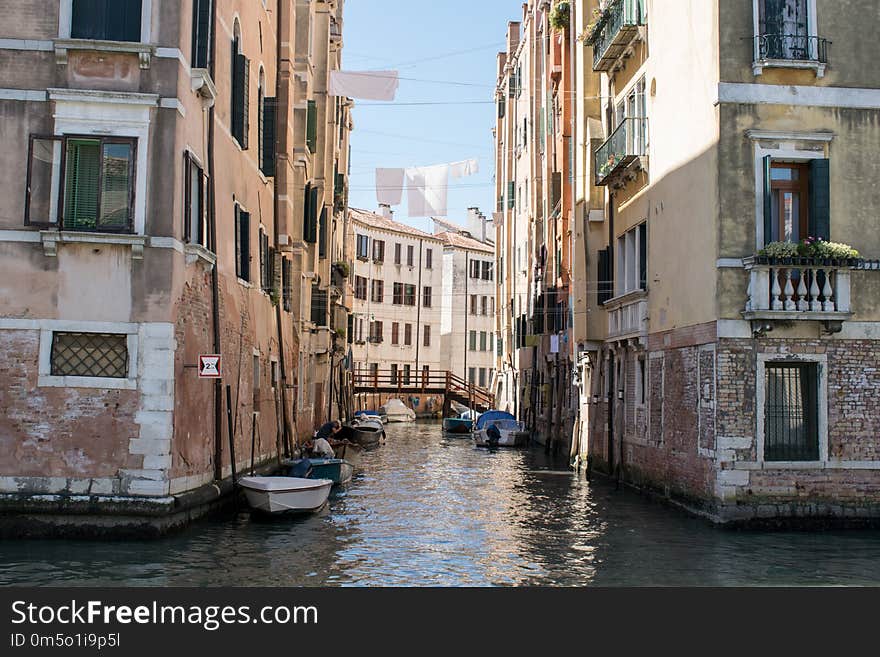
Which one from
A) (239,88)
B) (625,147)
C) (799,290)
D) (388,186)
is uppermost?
(388,186)

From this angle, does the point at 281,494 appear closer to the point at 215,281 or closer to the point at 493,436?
the point at 215,281

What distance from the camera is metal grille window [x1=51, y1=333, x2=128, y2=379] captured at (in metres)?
15.2

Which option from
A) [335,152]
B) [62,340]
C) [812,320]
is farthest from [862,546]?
[335,152]

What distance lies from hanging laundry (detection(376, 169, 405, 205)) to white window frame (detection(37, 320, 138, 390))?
16290 mm

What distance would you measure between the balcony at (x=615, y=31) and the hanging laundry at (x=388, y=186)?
7.89 m

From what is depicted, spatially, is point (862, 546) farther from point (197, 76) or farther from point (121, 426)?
point (197, 76)

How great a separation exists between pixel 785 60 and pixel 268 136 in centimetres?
1189

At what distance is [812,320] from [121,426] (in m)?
10.7

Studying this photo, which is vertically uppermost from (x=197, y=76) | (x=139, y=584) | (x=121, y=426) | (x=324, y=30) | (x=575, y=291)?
(x=324, y=30)

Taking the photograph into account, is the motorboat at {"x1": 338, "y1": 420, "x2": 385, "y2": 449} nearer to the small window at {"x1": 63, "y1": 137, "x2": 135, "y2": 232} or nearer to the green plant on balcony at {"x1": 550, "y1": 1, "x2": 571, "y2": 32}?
the green plant on balcony at {"x1": 550, "y1": 1, "x2": 571, "y2": 32}

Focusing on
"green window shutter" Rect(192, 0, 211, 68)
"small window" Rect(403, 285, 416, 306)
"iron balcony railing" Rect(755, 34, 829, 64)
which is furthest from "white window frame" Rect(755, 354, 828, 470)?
"small window" Rect(403, 285, 416, 306)

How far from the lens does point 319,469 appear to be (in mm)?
21891

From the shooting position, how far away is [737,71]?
1672cm

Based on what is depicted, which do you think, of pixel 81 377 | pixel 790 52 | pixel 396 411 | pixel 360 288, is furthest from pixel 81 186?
pixel 360 288
